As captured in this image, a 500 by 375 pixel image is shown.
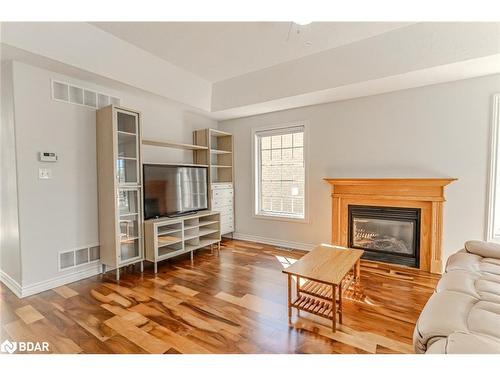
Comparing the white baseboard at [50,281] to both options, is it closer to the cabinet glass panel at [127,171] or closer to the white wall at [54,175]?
the white wall at [54,175]

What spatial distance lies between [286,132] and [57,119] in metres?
3.03

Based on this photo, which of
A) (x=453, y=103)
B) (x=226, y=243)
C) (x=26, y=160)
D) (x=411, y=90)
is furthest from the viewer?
(x=226, y=243)

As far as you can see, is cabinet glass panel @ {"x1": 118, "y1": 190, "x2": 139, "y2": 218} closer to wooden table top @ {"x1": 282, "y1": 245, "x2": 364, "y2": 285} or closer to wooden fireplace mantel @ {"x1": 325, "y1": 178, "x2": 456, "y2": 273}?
wooden table top @ {"x1": 282, "y1": 245, "x2": 364, "y2": 285}

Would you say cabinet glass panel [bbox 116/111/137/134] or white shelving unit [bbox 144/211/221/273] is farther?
white shelving unit [bbox 144/211/221/273]

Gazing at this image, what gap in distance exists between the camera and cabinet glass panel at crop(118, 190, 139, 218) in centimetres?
284

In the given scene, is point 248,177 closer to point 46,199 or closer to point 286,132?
point 286,132

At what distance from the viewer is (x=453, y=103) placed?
9.14 feet

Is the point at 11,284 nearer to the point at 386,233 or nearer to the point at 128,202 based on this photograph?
the point at 128,202

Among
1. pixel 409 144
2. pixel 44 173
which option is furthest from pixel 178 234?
pixel 409 144

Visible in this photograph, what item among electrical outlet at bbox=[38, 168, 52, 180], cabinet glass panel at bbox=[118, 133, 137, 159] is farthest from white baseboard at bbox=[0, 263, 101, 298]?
cabinet glass panel at bbox=[118, 133, 137, 159]

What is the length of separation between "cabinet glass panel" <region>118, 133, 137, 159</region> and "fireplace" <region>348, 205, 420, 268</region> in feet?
9.84
